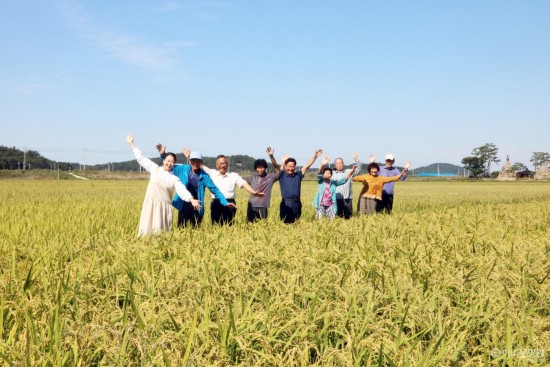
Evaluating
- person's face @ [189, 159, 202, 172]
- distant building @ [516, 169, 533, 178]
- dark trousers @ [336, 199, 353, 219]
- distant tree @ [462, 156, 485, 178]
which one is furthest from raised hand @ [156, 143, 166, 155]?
distant tree @ [462, 156, 485, 178]

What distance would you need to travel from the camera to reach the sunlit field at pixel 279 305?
2225mm

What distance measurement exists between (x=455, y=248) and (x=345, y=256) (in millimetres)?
1383

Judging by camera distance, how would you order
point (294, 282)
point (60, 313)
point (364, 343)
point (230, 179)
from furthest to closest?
point (230, 179), point (294, 282), point (60, 313), point (364, 343)

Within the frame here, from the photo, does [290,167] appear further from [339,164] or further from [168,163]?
[168,163]

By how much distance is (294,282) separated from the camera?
3.13 meters

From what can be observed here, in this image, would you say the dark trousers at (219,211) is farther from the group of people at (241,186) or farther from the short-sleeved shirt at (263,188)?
the short-sleeved shirt at (263,188)

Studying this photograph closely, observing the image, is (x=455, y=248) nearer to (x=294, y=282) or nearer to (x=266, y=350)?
(x=294, y=282)

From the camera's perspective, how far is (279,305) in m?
2.63

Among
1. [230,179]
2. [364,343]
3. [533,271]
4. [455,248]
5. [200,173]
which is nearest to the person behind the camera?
[364,343]

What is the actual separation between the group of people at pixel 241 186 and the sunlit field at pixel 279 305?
85.2 inches

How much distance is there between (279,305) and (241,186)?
19.9 ft

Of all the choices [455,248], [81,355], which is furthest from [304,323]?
[455,248]

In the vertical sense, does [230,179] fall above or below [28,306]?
above

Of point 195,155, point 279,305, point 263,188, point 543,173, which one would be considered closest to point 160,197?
point 195,155
